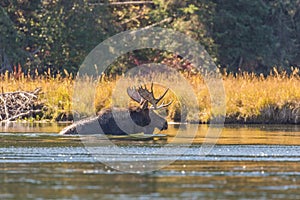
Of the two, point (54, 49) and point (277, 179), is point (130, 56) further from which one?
point (277, 179)

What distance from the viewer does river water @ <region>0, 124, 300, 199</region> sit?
12.3 meters

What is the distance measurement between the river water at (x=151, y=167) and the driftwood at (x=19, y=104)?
646 cm

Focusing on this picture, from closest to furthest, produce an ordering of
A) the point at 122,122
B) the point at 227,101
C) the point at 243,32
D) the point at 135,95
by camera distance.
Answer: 1. the point at 122,122
2. the point at 135,95
3. the point at 227,101
4. the point at 243,32

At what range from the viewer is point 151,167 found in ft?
50.0

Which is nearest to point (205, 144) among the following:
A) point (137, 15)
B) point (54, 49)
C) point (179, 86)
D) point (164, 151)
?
point (164, 151)

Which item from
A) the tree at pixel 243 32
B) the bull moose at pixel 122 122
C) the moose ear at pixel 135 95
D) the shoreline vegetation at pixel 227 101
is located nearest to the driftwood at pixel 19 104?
the shoreline vegetation at pixel 227 101

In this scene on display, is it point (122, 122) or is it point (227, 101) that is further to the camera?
point (227, 101)

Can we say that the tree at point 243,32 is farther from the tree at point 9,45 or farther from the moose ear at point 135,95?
the moose ear at point 135,95

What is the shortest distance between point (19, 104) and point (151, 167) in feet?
47.5

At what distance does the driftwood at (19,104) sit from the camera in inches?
1142

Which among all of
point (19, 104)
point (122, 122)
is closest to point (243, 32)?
point (19, 104)

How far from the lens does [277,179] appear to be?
1374 centimetres

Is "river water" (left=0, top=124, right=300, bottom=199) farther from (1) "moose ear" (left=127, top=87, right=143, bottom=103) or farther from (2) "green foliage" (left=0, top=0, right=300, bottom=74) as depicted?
(2) "green foliage" (left=0, top=0, right=300, bottom=74)

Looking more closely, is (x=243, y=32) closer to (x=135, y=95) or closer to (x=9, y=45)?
(x=9, y=45)
